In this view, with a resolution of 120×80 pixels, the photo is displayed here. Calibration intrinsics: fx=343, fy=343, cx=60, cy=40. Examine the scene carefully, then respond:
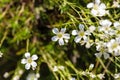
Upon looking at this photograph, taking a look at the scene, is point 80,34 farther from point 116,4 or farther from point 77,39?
point 116,4

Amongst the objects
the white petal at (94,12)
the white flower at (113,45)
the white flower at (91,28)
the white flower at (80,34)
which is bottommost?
the white flower at (113,45)

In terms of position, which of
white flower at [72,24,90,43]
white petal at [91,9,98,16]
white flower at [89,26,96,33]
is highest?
white petal at [91,9,98,16]

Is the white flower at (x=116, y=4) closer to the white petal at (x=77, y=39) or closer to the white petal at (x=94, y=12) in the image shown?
the white petal at (x=94, y=12)

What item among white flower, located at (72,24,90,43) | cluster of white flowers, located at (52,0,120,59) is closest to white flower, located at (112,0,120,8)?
cluster of white flowers, located at (52,0,120,59)

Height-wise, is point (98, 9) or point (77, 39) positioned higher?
point (98, 9)

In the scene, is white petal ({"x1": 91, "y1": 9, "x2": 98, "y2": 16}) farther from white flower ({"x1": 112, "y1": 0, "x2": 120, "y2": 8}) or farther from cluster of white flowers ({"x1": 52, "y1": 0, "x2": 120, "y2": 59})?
white flower ({"x1": 112, "y1": 0, "x2": 120, "y2": 8})

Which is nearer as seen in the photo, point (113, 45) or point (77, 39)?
point (113, 45)

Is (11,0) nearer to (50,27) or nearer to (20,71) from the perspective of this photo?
(50,27)

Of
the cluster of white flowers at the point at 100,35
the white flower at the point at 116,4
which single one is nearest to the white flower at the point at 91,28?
the cluster of white flowers at the point at 100,35

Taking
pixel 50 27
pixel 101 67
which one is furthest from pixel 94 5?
pixel 50 27

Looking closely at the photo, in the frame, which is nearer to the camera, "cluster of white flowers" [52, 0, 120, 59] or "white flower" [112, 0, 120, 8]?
"cluster of white flowers" [52, 0, 120, 59]

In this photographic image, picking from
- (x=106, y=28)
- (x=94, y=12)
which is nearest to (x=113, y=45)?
(x=106, y=28)
